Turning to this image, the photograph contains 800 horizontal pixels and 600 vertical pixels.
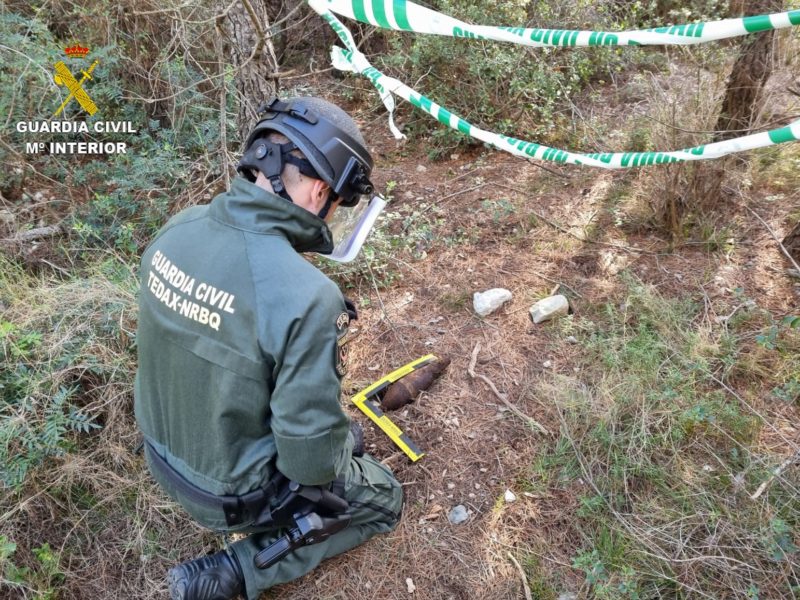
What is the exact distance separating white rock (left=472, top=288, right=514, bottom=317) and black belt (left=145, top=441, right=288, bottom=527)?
174 centimetres

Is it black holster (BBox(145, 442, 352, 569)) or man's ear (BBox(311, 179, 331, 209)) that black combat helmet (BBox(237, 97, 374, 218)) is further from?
black holster (BBox(145, 442, 352, 569))

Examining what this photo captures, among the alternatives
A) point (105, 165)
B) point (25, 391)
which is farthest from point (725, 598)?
point (105, 165)

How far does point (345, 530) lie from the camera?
7.24ft

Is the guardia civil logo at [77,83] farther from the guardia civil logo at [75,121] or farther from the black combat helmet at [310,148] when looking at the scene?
the black combat helmet at [310,148]

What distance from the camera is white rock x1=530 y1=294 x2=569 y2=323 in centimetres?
305

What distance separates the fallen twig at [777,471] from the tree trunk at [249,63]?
3.39 meters

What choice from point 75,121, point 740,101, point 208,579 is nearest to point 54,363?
point 208,579

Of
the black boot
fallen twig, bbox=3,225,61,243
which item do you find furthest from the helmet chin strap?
fallen twig, bbox=3,225,61,243

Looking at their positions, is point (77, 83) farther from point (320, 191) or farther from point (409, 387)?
point (409, 387)

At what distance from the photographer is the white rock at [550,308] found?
305 cm

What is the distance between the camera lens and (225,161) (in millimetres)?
3186

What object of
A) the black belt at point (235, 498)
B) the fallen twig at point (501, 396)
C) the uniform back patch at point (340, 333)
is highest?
the uniform back patch at point (340, 333)

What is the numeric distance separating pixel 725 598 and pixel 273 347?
1877mm

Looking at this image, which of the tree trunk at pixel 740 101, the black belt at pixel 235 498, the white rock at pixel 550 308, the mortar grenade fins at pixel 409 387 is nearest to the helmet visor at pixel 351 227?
the black belt at pixel 235 498
